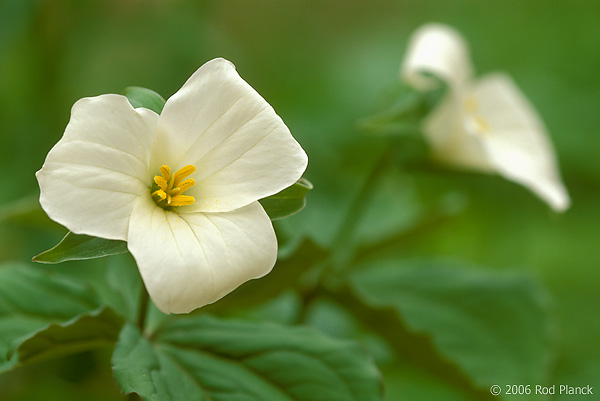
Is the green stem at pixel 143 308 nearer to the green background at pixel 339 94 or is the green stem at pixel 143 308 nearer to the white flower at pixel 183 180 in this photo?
the white flower at pixel 183 180

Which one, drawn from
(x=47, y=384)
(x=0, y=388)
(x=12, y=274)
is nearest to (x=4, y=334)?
(x=12, y=274)

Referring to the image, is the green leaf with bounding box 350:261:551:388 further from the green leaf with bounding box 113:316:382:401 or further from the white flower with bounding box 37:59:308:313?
the white flower with bounding box 37:59:308:313

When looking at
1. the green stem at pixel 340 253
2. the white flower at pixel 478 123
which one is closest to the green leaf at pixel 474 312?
the green stem at pixel 340 253

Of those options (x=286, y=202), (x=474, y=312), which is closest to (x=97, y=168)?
(x=286, y=202)

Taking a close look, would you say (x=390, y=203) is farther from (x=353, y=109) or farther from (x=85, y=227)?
(x=85, y=227)

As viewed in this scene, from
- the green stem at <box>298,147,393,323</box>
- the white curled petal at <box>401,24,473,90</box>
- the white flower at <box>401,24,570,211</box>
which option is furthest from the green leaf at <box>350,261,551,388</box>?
the white curled petal at <box>401,24,473,90</box>
